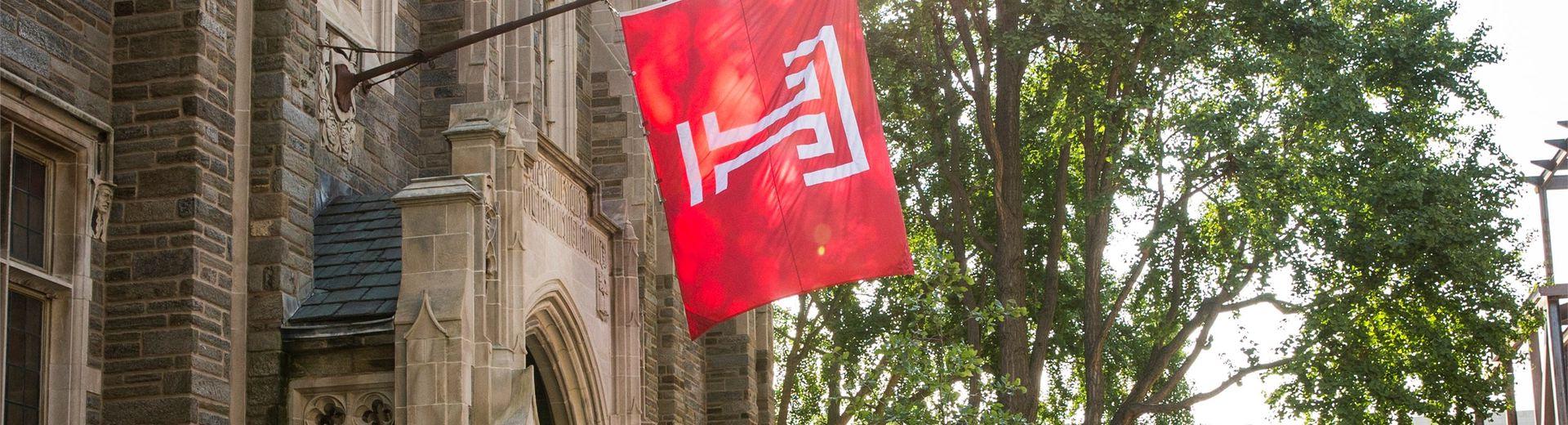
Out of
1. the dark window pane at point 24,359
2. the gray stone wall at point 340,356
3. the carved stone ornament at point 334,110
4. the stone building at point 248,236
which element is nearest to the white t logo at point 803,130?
the stone building at point 248,236

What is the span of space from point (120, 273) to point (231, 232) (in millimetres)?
773

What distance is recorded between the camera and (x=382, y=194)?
1202cm

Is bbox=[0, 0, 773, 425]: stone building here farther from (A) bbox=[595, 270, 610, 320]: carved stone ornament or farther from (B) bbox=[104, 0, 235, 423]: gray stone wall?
(A) bbox=[595, 270, 610, 320]: carved stone ornament

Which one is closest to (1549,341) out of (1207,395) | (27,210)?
(1207,395)

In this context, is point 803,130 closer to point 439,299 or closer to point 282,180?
point 439,299

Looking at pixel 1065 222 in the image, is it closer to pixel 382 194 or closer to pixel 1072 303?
pixel 1072 303

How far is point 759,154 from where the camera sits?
39.0 ft

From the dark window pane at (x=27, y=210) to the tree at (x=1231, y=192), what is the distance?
38.9ft

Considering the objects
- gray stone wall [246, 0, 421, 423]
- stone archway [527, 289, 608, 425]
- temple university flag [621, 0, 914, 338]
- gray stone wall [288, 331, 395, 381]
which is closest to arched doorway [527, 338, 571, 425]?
stone archway [527, 289, 608, 425]

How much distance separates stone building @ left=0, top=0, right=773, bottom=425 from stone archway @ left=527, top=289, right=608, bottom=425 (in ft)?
0.10

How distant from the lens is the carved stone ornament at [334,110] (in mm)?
11844

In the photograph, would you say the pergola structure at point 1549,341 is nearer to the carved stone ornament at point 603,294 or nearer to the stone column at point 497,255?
the carved stone ornament at point 603,294

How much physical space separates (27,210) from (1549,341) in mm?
24042

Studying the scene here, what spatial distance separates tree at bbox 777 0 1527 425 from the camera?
67.8 ft
